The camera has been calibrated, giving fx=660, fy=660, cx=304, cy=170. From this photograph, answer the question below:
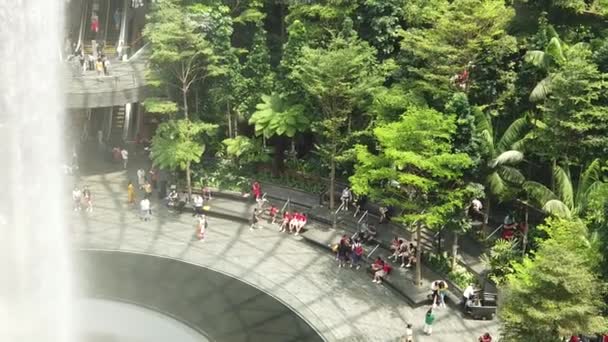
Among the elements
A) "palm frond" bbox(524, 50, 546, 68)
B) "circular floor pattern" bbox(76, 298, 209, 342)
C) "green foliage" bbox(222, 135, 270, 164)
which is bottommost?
"circular floor pattern" bbox(76, 298, 209, 342)

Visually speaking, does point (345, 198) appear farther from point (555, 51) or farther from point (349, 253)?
point (555, 51)

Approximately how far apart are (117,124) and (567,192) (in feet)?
86.9

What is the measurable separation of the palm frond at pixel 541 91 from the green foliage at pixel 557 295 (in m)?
8.11

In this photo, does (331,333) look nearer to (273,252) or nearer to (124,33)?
(273,252)

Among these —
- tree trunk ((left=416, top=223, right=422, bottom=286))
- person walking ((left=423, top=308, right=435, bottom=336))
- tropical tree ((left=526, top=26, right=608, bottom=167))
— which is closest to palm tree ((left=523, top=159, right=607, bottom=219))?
tropical tree ((left=526, top=26, right=608, bottom=167))

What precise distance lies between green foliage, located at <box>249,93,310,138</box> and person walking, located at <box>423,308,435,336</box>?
11499 millimetres

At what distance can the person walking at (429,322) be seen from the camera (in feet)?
66.6

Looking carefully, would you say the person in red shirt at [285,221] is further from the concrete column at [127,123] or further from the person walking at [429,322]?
the concrete column at [127,123]

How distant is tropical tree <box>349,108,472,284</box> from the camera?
20578mm

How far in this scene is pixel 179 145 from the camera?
2900 cm

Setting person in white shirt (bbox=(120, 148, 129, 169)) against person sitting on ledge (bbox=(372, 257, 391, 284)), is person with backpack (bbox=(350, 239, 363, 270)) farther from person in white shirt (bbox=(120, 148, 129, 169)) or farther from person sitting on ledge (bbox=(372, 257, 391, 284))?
person in white shirt (bbox=(120, 148, 129, 169))

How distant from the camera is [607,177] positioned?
21.8m

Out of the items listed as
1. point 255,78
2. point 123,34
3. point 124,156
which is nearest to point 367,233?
point 255,78

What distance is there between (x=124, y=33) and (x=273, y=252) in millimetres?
21100
